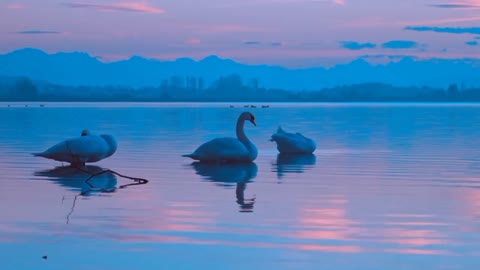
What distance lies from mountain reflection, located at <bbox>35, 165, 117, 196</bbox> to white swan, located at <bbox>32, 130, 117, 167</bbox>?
0.81ft

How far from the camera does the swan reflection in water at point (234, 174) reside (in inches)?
605

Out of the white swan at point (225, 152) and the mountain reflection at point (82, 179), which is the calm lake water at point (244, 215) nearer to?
the mountain reflection at point (82, 179)

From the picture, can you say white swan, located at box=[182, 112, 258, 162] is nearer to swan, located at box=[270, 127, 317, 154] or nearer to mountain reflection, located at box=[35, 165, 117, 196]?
mountain reflection, located at box=[35, 165, 117, 196]

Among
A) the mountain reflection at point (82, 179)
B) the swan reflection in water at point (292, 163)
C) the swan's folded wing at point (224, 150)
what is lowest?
the swan reflection in water at point (292, 163)

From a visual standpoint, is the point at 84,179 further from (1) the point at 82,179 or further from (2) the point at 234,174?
(2) the point at 234,174

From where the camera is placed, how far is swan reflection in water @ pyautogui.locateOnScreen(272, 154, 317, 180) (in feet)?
69.6

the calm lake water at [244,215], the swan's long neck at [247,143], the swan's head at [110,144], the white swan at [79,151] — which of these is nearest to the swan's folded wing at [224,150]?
the swan's long neck at [247,143]

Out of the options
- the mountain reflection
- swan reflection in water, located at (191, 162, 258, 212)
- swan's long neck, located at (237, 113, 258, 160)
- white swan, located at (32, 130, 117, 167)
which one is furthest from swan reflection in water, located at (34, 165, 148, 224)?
swan's long neck, located at (237, 113, 258, 160)

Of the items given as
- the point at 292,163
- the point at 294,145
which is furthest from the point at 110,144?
the point at 294,145

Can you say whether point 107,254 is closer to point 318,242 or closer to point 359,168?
point 318,242

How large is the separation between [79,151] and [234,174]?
352cm

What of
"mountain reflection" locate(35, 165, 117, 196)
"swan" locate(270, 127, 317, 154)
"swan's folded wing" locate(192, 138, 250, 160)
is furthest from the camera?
"swan" locate(270, 127, 317, 154)

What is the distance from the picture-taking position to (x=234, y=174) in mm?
20109

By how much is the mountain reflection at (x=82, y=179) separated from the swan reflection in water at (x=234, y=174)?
2.05 meters
